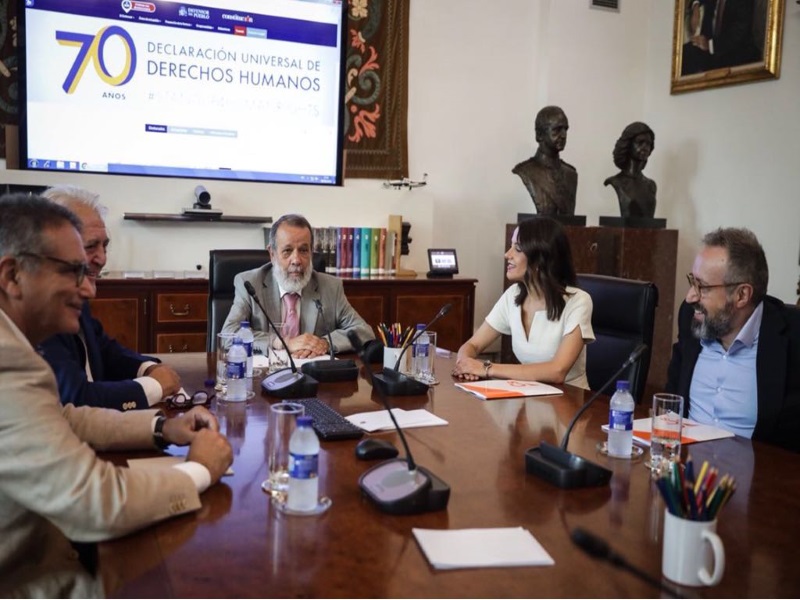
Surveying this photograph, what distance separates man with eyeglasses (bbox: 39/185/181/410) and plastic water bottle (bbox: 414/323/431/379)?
724mm

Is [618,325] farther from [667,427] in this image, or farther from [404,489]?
[404,489]

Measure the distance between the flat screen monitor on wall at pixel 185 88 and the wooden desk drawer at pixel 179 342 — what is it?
1014 mm

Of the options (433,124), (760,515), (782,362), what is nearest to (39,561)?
(760,515)

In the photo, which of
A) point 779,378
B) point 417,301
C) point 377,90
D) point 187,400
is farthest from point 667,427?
point 377,90

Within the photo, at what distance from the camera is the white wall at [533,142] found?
4574mm

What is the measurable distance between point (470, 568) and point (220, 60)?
3.96m

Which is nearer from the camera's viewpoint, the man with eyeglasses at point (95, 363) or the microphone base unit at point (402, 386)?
the man with eyeglasses at point (95, 363)

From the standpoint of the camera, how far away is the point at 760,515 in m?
1.27

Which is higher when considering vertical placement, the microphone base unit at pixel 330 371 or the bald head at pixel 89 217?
the bald head at pixel 89 217

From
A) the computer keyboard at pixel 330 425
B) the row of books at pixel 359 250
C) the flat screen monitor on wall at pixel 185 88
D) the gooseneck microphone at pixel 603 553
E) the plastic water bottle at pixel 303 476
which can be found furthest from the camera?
the row of books at pixel 359 250

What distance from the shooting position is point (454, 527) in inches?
46.7

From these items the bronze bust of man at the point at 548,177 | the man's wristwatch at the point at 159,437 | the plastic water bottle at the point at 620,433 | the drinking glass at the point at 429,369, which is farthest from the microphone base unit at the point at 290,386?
the bronze bust of man at the point at 548,177

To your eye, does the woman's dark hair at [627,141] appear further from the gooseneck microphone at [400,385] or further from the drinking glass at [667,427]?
the drinking glass at [667,427]

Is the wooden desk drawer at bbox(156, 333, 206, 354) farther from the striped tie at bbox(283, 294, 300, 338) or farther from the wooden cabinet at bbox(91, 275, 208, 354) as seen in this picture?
the striped tie at bbox(283, 294, 300, 338)
